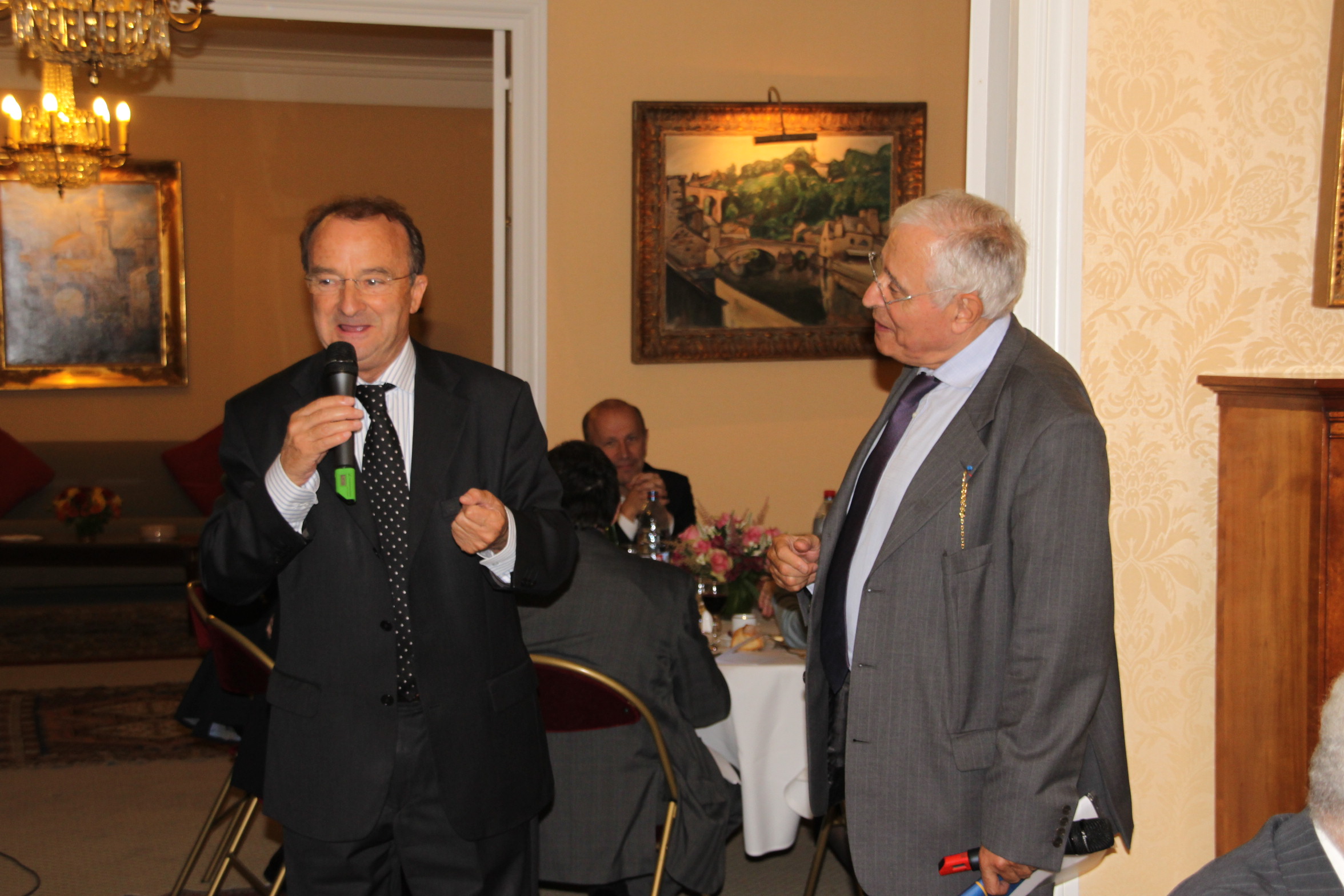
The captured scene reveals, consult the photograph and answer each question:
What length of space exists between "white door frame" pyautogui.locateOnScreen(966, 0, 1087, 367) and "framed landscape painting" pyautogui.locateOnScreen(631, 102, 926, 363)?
307 centimetres

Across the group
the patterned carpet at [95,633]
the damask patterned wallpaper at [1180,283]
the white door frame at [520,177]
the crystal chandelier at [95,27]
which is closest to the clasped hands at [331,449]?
the damask patterned wallpaper at [1180,283]

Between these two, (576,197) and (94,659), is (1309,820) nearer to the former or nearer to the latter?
(576,197)

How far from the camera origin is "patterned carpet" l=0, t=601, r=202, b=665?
644cm

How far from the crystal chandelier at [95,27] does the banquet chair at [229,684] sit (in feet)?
8.64

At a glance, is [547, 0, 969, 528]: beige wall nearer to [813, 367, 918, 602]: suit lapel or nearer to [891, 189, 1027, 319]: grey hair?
[813, 367, 918, 602]: suit lapel

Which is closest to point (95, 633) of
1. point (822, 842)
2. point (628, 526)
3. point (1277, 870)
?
point (628, 526)

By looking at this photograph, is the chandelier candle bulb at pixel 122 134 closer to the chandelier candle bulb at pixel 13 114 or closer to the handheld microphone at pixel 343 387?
the chandelier candle bulb at pixel 13 114

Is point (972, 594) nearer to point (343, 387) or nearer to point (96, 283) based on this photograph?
point (343, 387)

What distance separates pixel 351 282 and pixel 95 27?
3679mm

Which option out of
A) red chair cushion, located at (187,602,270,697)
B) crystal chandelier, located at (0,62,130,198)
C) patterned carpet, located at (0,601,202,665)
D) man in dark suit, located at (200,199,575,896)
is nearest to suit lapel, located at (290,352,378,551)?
man in dark suit, located at (200,199,575,896)

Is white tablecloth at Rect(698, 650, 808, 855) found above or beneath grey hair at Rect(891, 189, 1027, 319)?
beneath

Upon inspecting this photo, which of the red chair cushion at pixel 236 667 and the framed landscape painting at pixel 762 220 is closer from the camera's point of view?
the red chair cushion at pixel 236 667

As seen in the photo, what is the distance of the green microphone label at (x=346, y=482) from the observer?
172 cm

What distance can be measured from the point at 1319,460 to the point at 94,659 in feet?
20.4
